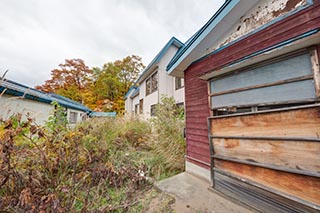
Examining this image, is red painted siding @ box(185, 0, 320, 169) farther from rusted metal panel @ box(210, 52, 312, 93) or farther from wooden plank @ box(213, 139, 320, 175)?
wooden plank @ box(213, 139, 320, 175)

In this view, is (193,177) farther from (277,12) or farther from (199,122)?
(277,12)

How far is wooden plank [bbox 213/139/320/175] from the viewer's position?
1596 millimetres

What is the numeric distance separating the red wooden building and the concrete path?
22 centimetres

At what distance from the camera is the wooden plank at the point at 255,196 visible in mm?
1753

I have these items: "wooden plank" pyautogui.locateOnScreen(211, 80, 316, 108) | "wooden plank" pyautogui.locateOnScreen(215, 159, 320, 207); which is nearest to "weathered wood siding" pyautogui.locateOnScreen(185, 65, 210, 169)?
"wooden plank" pyautogui.locateOnScreen(211, 80, 316, 108)

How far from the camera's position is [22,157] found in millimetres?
2221

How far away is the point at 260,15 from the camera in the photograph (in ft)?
7.79

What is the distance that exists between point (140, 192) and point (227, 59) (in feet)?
12.0

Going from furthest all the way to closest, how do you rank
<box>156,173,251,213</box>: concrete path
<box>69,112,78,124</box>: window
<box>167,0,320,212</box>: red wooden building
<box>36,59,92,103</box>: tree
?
<box>36,59,92,103</box>: tree → <box>69,112,78,124</box>: window → <box>156,173,251,213</box>: concrete path → <box>167,0,320,212</box>: red wooden building

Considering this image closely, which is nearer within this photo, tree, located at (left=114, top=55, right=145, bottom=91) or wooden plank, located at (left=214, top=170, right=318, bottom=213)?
wooden plank, located at (left=214, top=170, right=318, bottom=213)

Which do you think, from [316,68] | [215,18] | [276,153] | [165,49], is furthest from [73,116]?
[316,68]

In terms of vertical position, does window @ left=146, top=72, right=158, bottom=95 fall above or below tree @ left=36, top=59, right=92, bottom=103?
below

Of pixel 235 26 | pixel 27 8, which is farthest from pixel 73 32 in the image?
pixel 235 26

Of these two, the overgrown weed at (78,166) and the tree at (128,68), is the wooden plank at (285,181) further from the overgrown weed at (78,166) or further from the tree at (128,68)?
the tree at (128,68)
